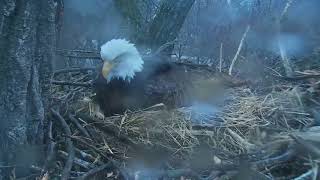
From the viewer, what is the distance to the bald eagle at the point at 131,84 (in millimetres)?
3566

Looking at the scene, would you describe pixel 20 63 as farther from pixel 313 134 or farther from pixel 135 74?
pixel 313 134

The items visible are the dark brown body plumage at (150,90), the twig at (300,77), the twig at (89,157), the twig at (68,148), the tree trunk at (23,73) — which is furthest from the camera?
the twig at (300,77)

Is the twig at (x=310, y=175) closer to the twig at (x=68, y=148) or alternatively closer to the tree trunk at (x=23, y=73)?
the twig at (x=68, y=148)

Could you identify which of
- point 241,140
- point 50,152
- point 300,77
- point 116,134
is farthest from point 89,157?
→ point 300,77

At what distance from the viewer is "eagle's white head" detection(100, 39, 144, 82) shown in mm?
3623

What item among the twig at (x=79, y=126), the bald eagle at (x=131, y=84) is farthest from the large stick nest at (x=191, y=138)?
the bald eagle at (x=131, y=84)

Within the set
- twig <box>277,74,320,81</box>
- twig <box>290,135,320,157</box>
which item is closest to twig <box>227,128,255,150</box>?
twig <box>290,135,320,157</box>

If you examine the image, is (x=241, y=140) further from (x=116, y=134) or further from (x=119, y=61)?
(x=119, y=61)

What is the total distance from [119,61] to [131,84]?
0.63ft

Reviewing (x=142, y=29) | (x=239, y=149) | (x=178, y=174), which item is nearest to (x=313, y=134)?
(x=239, y=149)

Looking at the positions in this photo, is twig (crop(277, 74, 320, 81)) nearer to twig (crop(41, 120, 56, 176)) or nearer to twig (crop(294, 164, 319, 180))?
twig (crop(294, 164, 319, 180))

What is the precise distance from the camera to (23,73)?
8.80 feet

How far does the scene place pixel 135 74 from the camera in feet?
12.2

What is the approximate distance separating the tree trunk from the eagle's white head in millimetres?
790
